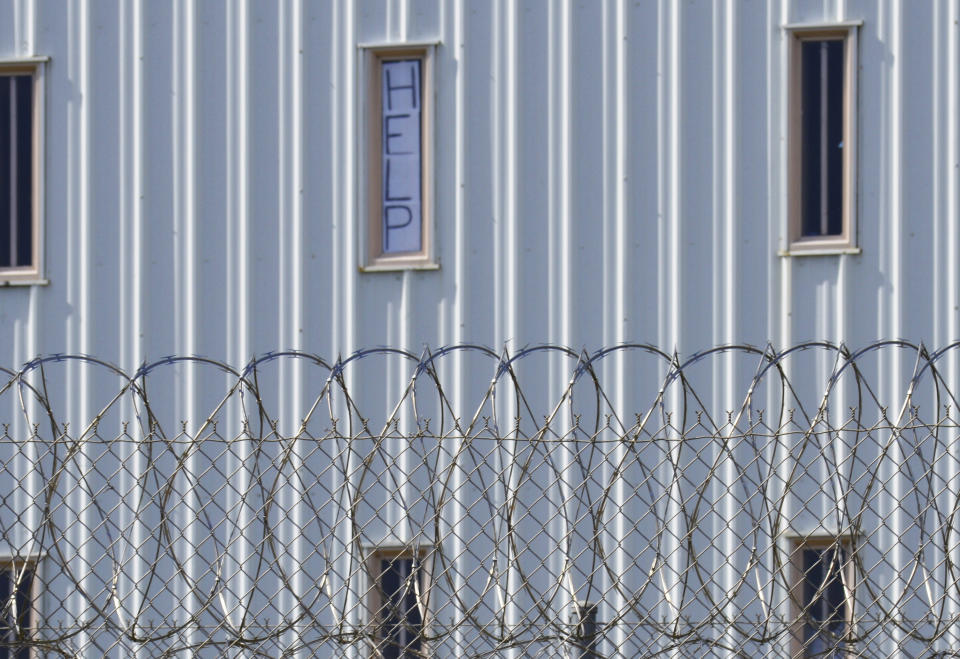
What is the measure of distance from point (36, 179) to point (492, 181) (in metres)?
2.80

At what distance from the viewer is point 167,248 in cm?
776

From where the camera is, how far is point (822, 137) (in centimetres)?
770

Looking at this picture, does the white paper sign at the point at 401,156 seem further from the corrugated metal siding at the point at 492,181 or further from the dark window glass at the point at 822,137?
→ the dark window glass at the point at 822,137

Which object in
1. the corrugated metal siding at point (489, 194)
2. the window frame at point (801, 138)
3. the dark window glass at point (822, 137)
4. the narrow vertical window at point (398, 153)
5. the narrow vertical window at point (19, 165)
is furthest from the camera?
the narrow vertical window at point (19, 165)

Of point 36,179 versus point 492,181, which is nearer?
point 492,181

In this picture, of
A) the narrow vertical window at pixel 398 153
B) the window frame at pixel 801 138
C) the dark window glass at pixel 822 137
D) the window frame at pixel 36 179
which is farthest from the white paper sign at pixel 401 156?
the dark window glass at pixel 822 137

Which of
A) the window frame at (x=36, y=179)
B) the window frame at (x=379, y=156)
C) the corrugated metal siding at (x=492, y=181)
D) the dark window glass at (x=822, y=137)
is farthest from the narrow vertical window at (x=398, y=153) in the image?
the dark window glass at (x=822, y=137)

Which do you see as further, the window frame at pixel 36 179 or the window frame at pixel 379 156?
the window frame at pixel 36 179

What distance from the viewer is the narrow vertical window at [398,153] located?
7.79 m

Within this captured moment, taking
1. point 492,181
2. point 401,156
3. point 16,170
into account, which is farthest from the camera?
point 16,170

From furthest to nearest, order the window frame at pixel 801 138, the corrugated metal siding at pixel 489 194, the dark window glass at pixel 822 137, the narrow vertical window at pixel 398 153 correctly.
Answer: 1. the narrow vertical window at pixel 398 153
2. the dark window glass at pixel 822 137
3. the window frame at pixel 801 138
4. the corrugated metal siding at pixel 489 194

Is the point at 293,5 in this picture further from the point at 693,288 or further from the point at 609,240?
the point at 693,288

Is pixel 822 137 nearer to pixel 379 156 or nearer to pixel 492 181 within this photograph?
pixel 492 181

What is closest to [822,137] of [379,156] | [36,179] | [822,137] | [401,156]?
[822,137]
